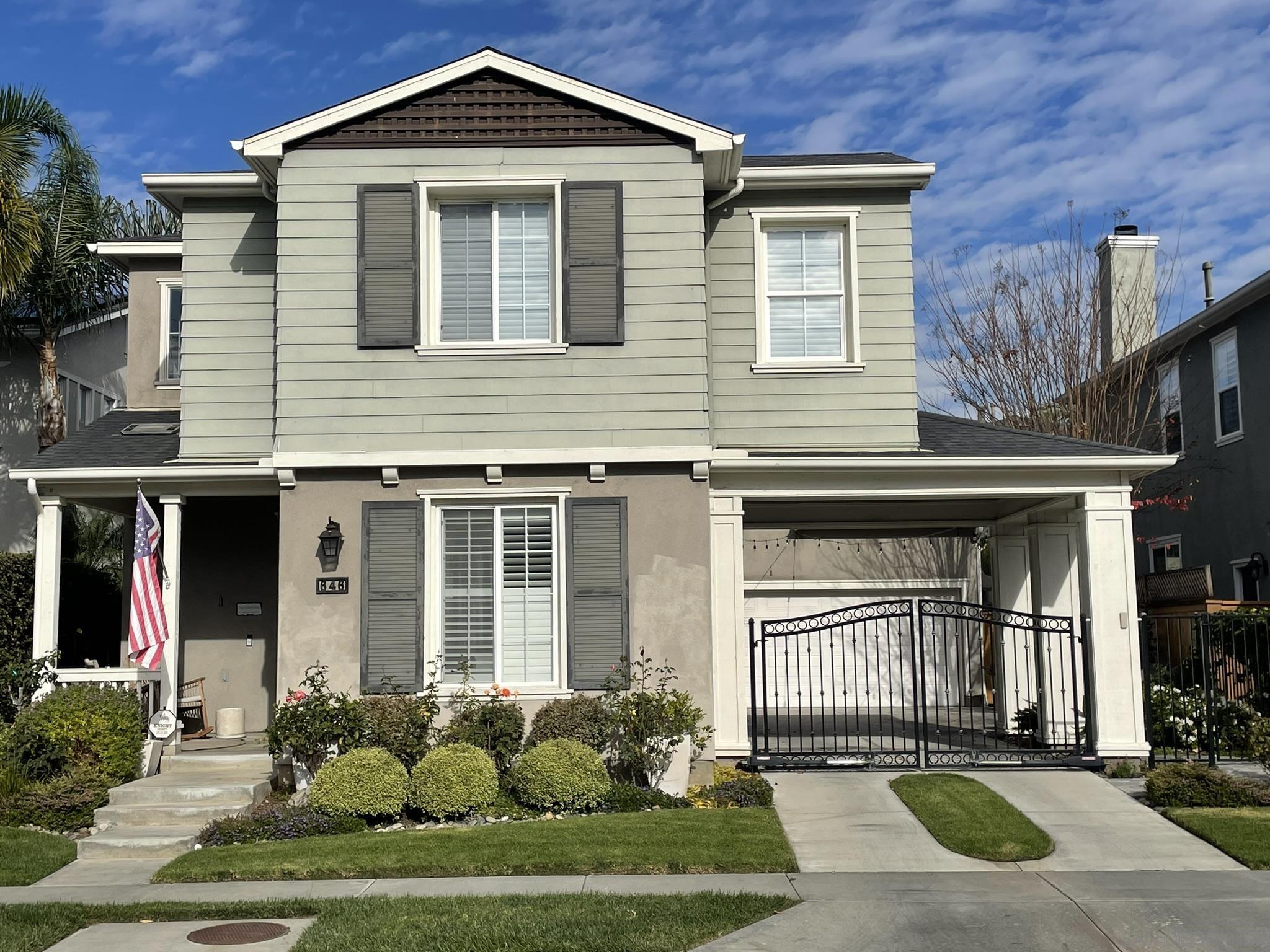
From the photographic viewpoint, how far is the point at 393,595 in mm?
12219

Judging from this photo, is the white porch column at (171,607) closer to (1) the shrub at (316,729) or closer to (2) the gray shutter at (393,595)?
(1) the shrub at (316,729)

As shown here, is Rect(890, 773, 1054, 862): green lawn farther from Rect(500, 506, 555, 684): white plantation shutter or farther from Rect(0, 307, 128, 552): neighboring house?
Rect(0, 307, 128, 552): neighboring house

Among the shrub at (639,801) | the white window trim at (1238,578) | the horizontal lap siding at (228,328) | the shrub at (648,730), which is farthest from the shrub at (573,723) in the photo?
the white window trim at (1238,578)

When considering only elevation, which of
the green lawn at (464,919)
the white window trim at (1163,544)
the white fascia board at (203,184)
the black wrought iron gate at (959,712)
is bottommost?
the green lawn at (464,919)

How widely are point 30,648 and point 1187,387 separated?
19040 millimetres

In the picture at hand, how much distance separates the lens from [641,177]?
12742 millimetres

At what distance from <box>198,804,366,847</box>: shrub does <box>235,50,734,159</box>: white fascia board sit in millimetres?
6482

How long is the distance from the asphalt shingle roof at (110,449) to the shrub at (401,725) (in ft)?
12.5

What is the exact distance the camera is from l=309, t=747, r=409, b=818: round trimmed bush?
10.7 metres

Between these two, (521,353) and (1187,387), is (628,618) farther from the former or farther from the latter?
(1187,387)

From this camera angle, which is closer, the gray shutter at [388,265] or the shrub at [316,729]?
the shrub at [316,729]

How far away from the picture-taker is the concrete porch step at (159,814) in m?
11.0

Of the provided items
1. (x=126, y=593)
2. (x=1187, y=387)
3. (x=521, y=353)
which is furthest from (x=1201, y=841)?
(x=1187, y=387)

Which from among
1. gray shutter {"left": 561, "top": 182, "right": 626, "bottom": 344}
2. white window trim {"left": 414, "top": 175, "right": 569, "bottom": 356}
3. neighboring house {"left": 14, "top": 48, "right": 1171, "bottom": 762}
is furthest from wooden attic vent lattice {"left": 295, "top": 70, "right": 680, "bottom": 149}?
gray shutter {"left": 561, "top": 182, "right": 626, "bottom": 344}
